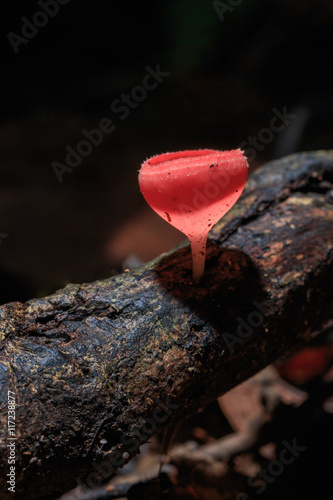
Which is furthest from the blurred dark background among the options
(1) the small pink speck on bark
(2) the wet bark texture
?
(1) the small pink speck on bark

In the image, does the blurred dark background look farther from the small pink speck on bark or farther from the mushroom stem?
the small pink speck on bark

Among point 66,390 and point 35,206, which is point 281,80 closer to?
point 35,206

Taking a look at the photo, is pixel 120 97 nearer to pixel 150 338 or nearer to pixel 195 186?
pixel 195 186

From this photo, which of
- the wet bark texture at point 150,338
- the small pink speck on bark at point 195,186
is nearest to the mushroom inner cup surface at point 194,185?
the small pink speck on bark at point 195,186

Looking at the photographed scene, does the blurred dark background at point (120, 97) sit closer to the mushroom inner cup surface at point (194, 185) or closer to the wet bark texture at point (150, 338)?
the wet bark texture at point (150, 338)

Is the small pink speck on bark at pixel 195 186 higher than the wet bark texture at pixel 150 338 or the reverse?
higher

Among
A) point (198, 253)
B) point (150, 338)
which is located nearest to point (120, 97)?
point (198, 253)

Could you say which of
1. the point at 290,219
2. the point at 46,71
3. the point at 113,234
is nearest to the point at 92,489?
the point at 290,219
